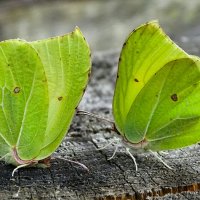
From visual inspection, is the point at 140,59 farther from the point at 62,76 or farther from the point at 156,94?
the point at 62,76

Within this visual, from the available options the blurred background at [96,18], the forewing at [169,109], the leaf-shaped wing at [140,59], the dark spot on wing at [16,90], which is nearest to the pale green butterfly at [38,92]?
the dark spot on wing at [16,90]

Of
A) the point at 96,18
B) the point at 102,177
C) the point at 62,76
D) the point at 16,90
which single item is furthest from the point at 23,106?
the point at 96,18

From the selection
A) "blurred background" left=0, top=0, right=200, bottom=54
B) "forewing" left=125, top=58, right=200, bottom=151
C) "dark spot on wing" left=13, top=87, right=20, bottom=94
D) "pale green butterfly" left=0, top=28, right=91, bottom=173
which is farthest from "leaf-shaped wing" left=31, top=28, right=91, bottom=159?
"blurred background" left=0, top=0, right=200, bottom=54

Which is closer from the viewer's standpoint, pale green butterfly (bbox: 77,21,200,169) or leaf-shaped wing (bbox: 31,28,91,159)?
leaf-shaped wing (bbox: 31,28,91,159)

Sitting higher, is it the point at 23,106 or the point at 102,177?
the point at 23,106

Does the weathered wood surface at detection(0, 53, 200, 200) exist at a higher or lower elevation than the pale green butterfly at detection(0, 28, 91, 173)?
lower

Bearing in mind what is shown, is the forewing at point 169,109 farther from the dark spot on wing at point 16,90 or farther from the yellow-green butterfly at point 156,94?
the dark spot on wing at point 16,90

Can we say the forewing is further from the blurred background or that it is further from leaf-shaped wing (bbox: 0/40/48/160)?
the blurred background

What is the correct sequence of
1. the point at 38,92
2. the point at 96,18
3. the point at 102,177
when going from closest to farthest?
the point at 102,177 → the point at 38,92 → the point at 96,18
